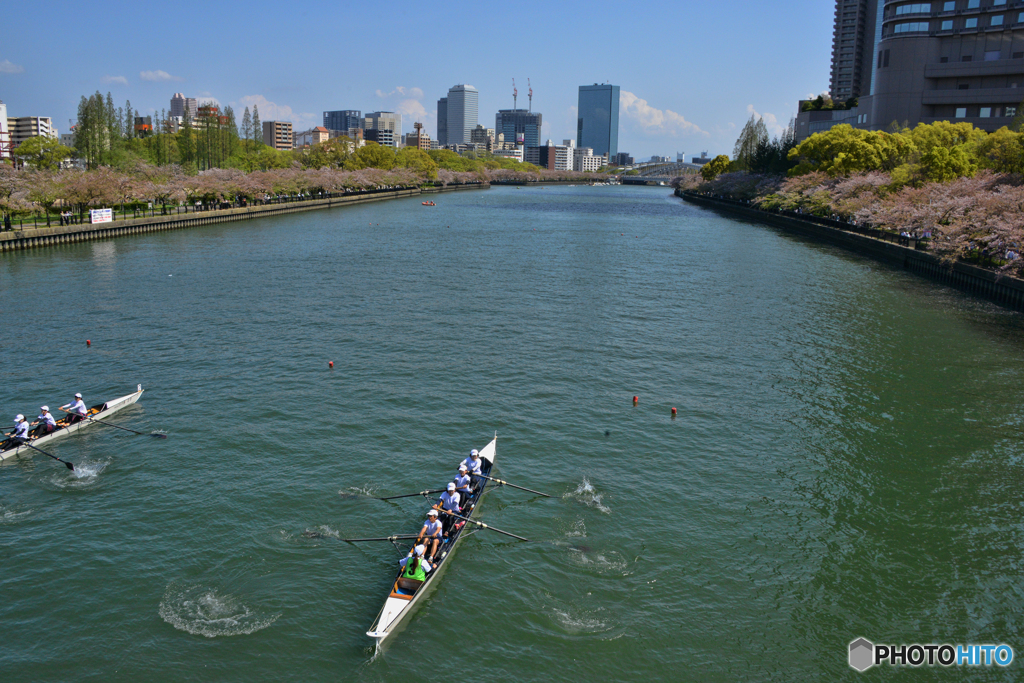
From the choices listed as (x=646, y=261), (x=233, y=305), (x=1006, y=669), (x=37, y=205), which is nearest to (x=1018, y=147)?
(x=646, y=261)

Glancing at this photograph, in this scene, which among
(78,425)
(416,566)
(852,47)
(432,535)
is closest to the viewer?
(416,566)

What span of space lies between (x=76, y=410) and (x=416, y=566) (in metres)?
16.1

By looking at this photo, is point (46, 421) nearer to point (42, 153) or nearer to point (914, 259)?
point (914, 259)

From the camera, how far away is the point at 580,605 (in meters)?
16.3

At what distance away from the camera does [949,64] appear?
100062mm

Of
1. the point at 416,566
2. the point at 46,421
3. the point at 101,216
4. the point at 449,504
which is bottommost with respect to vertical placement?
the point at 416,566

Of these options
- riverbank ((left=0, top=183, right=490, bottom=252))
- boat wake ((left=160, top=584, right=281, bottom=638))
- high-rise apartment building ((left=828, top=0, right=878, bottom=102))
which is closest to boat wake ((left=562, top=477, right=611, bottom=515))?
boat wake ((left=160, top=584, right=281, bottom=638))

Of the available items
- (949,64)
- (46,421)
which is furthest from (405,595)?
(949,64)

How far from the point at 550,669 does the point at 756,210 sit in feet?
364

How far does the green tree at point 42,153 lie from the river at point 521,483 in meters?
57.1

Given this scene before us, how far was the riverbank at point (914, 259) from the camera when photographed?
45500 millimetres

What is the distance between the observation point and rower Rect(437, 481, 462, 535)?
18.7 metres

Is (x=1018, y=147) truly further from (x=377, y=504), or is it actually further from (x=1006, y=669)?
(x=377, y=504)

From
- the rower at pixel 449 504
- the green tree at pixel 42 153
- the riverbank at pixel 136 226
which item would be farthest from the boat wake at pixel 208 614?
the green tree at pixel 42 153
